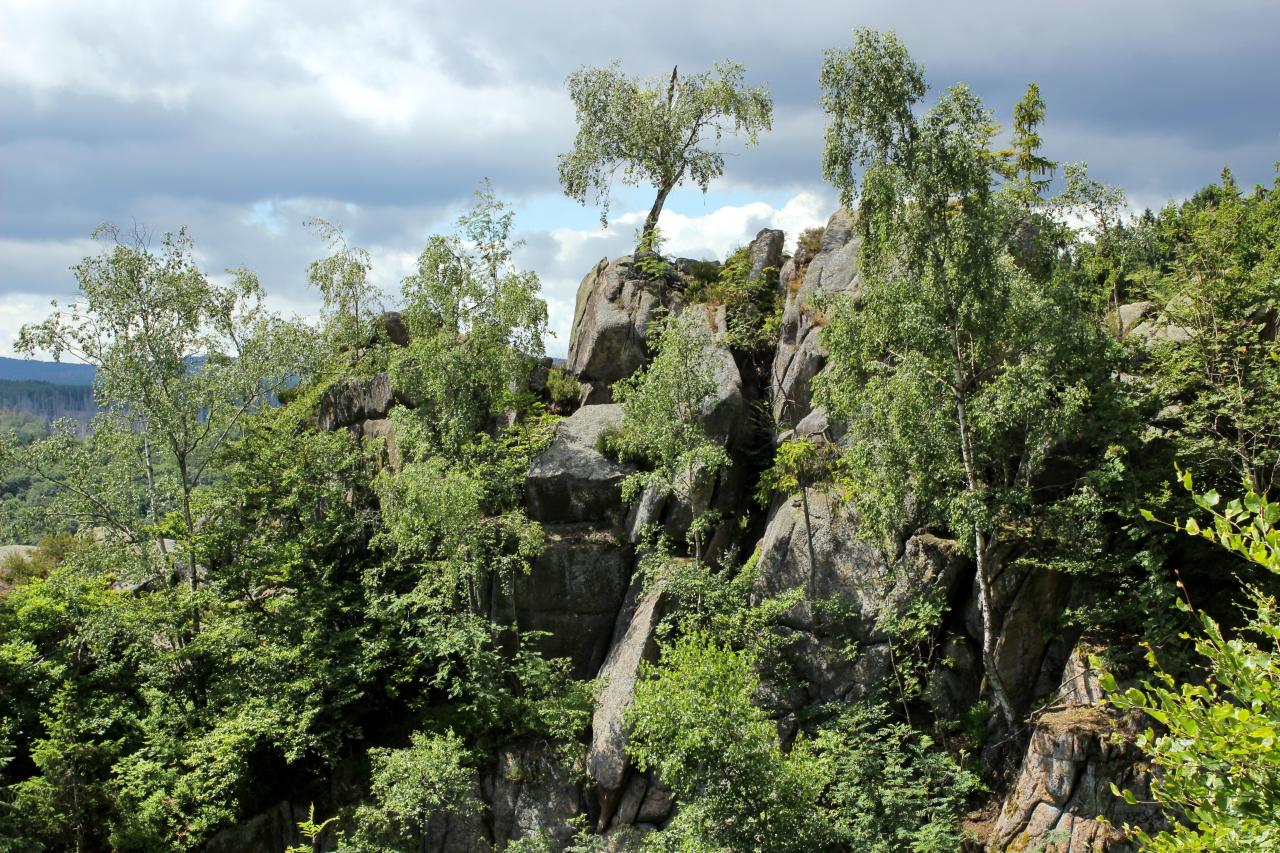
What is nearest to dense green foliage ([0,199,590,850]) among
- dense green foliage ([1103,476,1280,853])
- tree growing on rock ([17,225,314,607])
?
tree growing on rock ([17,225,314,607])

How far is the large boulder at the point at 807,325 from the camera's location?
85.1ft

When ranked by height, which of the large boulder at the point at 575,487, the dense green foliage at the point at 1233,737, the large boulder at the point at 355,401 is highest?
the large boulder at the point at 355,401

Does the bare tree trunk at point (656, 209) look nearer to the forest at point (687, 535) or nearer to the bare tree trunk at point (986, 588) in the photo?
the forest at point (687, 535)

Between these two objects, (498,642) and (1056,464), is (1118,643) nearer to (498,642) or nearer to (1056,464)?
(1056,464)

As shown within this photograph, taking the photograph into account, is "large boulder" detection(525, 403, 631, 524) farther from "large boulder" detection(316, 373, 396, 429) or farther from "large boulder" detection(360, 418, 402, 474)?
"large boulder" detection(316, 373, 396, 429)

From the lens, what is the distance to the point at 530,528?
24125 millimetres

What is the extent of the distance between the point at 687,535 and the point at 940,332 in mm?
8896

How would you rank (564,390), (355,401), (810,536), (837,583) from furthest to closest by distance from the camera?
(355,401)
(564,390)
(810,536)
(837,583)

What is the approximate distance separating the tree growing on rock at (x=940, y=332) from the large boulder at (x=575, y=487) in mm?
8647

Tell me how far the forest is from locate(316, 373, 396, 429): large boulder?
570mm

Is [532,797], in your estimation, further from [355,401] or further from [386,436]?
[355,401]

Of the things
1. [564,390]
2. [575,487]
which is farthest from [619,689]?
[564,390]

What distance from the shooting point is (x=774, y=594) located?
23.2 m

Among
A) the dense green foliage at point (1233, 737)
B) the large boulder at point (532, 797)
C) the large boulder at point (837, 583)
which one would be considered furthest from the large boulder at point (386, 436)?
the dense green foliage at point (1233, 737)
